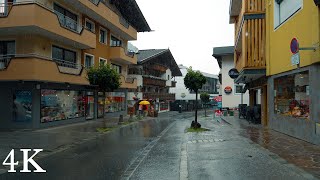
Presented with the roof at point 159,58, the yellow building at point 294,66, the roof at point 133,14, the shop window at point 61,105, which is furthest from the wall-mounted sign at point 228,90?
the yellow building at point 294,66

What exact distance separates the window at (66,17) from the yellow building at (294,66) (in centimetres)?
1386

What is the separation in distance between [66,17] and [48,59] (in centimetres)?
481

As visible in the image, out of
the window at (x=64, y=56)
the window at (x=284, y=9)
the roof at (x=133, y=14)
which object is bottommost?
the window at (x=64, y=56)

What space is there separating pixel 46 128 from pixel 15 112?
7.08 feet

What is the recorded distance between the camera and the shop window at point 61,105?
915 inches

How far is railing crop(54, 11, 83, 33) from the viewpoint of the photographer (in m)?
24.5

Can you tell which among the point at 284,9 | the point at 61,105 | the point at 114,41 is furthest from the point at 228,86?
the point at 284,9

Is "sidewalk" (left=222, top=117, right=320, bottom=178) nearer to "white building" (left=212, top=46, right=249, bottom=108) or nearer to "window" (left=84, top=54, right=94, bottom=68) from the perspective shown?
"window" (left=84, top=54, right=94, bottom=68)

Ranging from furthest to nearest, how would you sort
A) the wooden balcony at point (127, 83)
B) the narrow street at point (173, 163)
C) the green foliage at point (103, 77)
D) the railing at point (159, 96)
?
the railing at point (159, 96), the wooden balcony at point (127, 83), the green foliage at point (103, 77), the narrow street at point (173, 163)

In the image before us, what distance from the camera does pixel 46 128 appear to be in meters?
22.8

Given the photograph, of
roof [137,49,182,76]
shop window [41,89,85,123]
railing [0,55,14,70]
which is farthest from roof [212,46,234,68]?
railing [0,55,14,70]

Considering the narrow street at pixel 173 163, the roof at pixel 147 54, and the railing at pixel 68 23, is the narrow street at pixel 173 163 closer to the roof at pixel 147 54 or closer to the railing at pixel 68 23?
the railing at pixel 68 23

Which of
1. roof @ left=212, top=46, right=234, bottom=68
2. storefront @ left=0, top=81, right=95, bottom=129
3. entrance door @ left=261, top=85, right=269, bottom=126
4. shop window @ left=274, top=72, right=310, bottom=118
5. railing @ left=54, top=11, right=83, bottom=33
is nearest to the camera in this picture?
shop window @ left=274, top=72, right=310, bottom=118

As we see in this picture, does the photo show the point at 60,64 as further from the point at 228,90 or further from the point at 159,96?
the point at 159,96
